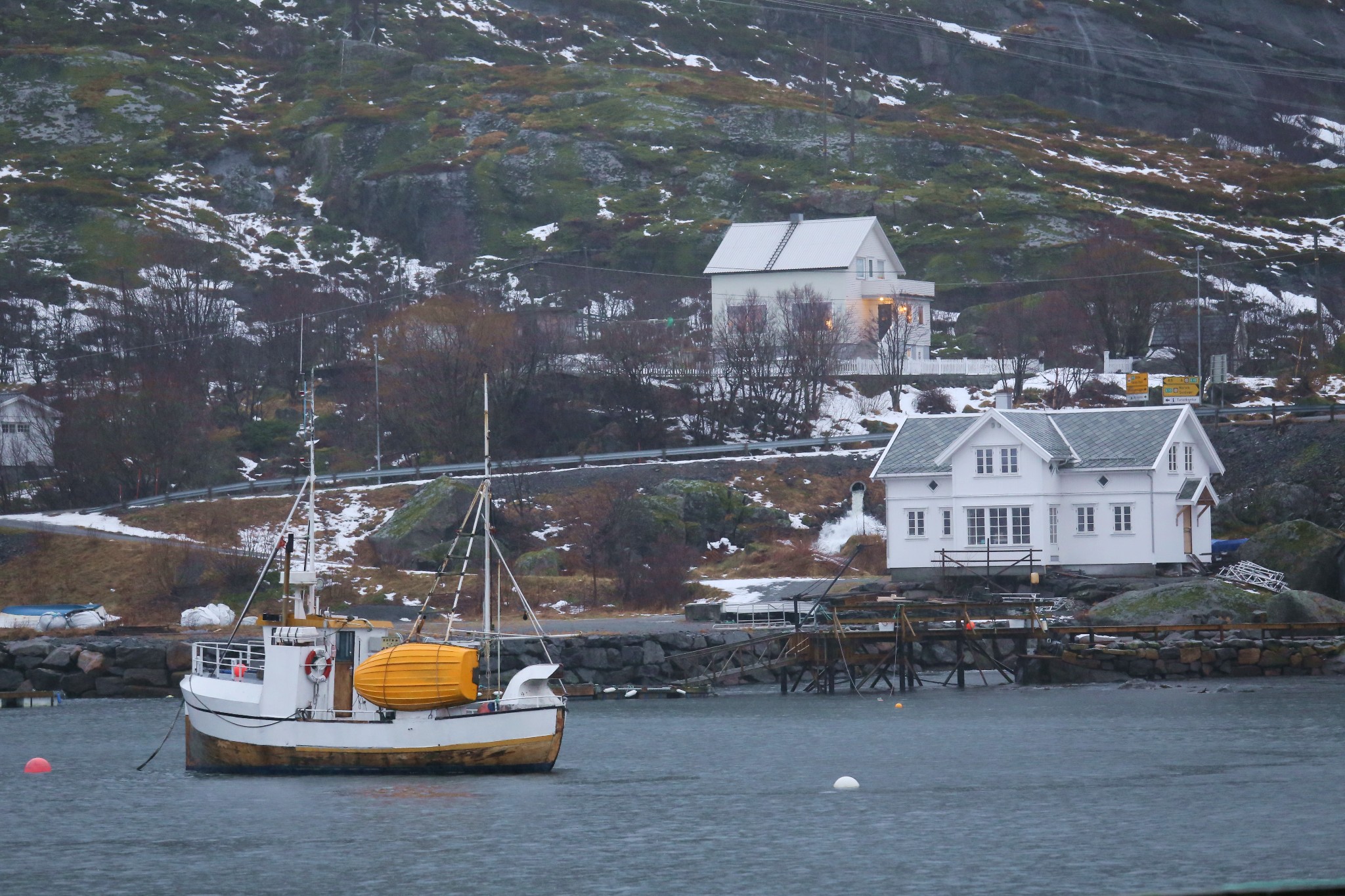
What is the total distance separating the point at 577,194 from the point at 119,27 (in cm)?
5864

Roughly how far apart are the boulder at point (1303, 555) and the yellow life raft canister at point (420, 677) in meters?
33.8

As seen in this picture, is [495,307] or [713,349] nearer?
[713,349]

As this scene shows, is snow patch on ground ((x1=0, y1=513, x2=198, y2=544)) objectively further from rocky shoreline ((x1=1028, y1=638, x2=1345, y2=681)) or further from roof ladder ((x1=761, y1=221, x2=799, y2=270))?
roof ladder ((x1=761, y1=221, x2=799, y2=270))

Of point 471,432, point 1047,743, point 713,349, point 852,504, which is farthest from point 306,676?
point 713,349

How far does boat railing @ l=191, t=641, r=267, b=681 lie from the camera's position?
34688 mm

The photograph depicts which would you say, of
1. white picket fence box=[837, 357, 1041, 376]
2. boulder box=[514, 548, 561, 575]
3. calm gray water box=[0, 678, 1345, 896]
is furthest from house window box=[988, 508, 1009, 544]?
white picket fence box=[837, 357, 1041, 376]

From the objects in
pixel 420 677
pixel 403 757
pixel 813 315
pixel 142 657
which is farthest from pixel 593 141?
pixel 420 677

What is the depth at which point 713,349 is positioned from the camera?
305 feet

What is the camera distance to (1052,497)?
196 ft

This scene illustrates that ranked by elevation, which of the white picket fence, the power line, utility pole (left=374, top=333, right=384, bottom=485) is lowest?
utility pole (left=374, top=333, right=384, bottom=485)

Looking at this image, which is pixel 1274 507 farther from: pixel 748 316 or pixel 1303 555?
pixel 748 316

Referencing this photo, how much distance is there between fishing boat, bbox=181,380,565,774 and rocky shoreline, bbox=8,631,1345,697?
15.4 m

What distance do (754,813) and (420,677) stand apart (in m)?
6.48

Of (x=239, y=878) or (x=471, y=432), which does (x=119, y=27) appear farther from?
A: (x=239, y=878)
